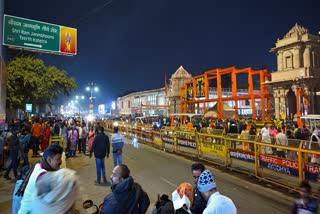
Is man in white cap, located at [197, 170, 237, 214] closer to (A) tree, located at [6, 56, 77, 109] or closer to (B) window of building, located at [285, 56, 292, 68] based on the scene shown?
(A) tree, located at [6, 56, 77, 109]

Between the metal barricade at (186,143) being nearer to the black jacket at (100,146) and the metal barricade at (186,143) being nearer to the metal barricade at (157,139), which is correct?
the metal barricade at (157,139)

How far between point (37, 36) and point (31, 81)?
743cm

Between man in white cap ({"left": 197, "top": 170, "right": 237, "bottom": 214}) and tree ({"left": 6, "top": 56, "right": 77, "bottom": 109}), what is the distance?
21.1 meters

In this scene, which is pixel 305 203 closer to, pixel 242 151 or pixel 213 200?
pixel 213 200

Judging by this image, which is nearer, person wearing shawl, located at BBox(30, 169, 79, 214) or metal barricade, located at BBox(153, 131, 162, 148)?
person wearing shawl, located at BBox(30, 169, 79, 214)

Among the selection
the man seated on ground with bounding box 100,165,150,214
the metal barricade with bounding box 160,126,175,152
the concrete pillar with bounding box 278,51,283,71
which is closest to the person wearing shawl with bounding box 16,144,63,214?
the man seated on ground with bounding box 100,165,150,214

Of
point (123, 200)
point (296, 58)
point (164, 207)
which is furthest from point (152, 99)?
point (123, 200)

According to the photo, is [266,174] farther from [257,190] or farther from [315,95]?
[315,95]

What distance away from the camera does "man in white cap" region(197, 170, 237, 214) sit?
211cm

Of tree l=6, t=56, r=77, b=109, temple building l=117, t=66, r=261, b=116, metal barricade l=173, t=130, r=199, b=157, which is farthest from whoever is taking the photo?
temple building l=117, t=66, r=261, b=116

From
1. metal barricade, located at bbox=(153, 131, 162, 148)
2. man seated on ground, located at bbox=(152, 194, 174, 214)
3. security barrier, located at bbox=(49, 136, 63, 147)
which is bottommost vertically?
metal barricade, located at bbox=(153, 131, 162, 148)

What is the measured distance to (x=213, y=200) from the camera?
7.32 ft

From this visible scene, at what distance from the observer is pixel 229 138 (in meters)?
8.51

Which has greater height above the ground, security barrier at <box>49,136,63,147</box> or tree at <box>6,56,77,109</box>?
tree at <box>6,56,77,109</box>
